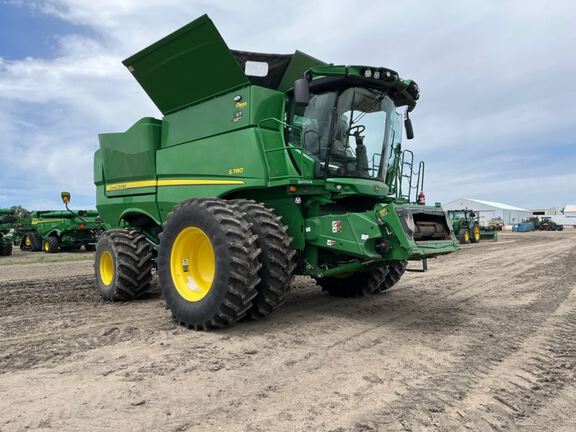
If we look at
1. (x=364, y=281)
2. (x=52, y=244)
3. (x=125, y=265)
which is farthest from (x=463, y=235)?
(x=125, y=265)

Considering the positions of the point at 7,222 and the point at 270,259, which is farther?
the point at 7,222

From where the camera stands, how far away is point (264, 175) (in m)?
5.27

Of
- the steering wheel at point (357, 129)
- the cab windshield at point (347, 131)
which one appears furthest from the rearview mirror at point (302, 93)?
the steering wheel at point (357, 129)

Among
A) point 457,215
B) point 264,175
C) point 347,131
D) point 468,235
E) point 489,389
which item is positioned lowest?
point 489,389

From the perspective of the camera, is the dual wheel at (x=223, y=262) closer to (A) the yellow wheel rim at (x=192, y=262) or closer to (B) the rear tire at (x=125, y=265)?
(A) the yellow wheel rim at (x=192, y=262)

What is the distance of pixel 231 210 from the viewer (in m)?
4.89

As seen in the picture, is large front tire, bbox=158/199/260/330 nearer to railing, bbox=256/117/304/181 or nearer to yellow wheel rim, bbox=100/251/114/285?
railing, bbox=256/117/304/181

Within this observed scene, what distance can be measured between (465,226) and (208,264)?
2226cm

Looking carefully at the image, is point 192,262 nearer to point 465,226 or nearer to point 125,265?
point 125,265

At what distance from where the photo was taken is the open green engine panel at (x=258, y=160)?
16.3ft

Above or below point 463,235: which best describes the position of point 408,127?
above

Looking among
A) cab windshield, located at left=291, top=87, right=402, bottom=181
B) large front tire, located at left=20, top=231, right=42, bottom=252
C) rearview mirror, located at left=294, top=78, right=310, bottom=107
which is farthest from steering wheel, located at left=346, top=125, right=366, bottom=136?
large front tire, located at left=20, top=231, right=42, bottom=252

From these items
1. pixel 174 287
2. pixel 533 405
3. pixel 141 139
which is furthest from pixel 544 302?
pixel 141 139

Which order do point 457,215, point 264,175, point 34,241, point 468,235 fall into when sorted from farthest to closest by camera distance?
point 457,215, point 468,235, point 34,241, point 264,175
